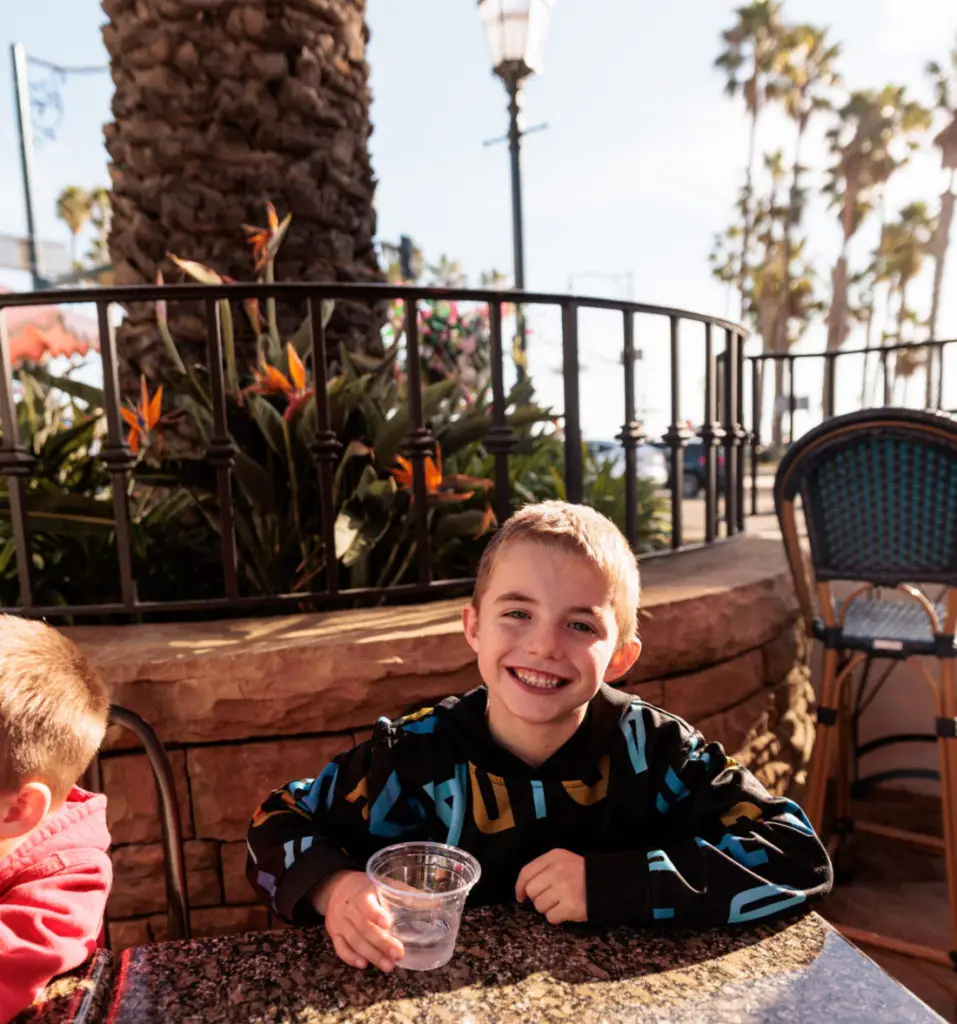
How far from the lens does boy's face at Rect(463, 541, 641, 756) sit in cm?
117

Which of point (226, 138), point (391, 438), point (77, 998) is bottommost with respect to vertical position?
point (77, 998)

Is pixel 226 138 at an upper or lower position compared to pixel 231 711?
upper

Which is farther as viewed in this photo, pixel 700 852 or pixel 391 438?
pixel 391 438

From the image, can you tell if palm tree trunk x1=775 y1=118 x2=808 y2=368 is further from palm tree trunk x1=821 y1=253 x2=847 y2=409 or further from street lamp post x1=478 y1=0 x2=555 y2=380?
street lamp post x1=478 y1=0 x2=555 y2=380

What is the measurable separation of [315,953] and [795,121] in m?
34.0

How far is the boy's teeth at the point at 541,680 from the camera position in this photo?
3.87ft

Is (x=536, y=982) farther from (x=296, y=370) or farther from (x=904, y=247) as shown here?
(x=904, y=247)

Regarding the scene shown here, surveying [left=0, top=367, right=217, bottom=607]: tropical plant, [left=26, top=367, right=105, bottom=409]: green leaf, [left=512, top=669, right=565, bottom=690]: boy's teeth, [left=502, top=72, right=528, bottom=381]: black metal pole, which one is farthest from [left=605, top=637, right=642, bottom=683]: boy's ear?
[left=502, top=72, right=528, bottom=381]: black metal pole

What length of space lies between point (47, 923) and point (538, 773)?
644 millimetres

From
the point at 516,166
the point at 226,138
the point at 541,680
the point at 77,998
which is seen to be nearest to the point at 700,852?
the point at 541,680

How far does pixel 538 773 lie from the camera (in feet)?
3.96

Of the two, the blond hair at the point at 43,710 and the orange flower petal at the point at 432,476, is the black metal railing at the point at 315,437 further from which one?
the blond hair at the point at 43,710

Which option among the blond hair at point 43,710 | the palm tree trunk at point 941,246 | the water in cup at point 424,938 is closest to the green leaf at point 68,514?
the blond hair at point 43,710

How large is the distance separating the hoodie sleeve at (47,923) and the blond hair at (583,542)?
0.65 meters
